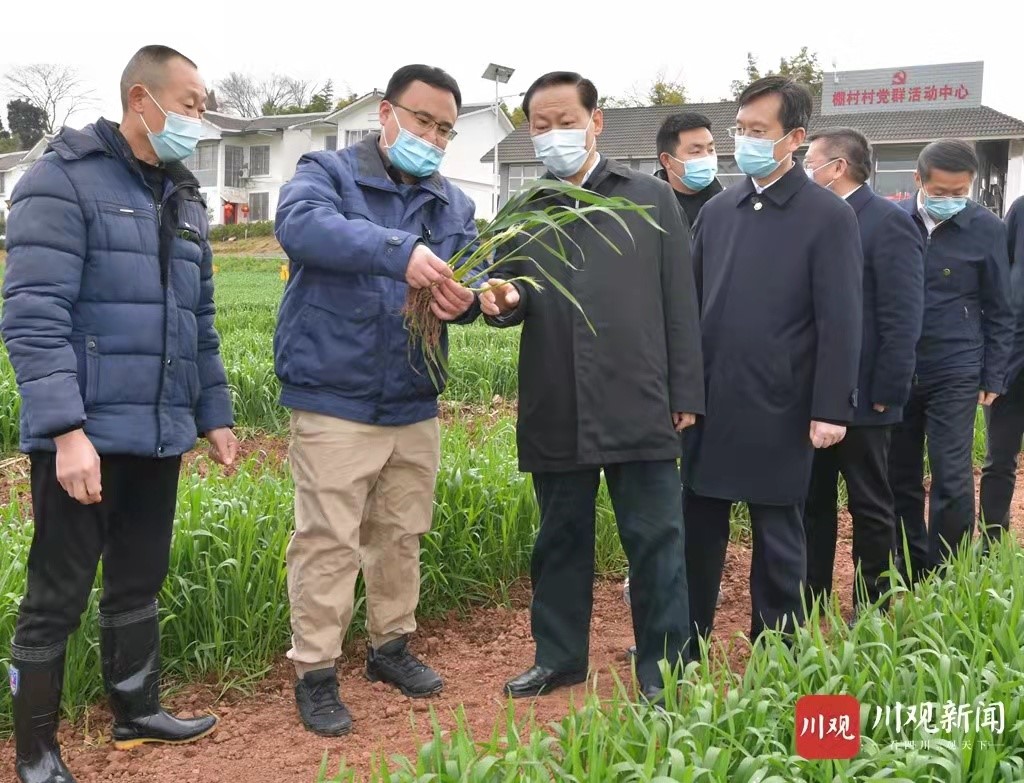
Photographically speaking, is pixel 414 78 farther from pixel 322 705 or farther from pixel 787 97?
pixel 322 705

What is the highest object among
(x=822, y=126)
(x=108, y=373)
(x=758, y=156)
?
(x=822, y=126)

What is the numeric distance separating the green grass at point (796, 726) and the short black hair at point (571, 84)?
163cm

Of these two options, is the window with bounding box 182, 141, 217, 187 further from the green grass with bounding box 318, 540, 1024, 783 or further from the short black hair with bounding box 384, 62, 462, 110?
the green grass with bounding box 318, 540, 1024, 783

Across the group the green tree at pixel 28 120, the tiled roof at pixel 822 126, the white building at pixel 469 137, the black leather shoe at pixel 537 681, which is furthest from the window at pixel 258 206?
the black leather shoe at pixel 537 681

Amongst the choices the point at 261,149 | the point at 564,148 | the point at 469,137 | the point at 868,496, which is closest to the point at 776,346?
the point at 868,496

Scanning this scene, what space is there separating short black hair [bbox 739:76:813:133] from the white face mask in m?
0.61

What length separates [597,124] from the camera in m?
3.20

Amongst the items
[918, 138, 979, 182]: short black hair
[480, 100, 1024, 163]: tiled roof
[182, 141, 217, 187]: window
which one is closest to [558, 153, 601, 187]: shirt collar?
[918, 138, 979, 182]: short black hair

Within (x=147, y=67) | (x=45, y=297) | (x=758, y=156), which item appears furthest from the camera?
(x=758, y=156)

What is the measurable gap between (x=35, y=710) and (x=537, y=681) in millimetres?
1420

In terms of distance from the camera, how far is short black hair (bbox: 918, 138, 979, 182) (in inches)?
161

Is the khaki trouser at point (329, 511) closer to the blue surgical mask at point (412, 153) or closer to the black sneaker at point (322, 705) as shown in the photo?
the black sneaker at point (322, 705)

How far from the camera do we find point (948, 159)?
4094mm

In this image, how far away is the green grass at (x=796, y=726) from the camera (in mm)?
2121
